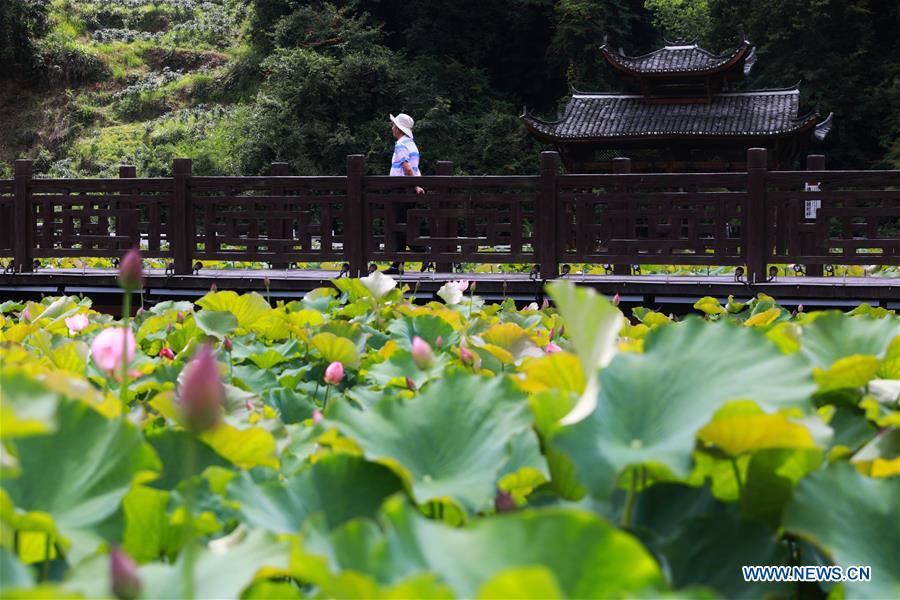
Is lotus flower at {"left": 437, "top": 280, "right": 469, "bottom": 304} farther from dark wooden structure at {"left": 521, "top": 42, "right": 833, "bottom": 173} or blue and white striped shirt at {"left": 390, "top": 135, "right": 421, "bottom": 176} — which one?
dark wooden structure at {"left": 521, "top": 42, "right": 833, "bottom": 173}

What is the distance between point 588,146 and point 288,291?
13065mm

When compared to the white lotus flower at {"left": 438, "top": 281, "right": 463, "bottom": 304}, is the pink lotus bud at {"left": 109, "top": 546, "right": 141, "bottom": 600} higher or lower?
higher

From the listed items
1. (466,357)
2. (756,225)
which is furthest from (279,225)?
(466,357)

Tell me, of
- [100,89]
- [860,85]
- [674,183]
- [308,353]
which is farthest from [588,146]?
[308,353]

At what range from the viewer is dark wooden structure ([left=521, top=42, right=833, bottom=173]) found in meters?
17.9

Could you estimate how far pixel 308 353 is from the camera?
5.26ft

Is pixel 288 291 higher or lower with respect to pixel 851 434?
lower

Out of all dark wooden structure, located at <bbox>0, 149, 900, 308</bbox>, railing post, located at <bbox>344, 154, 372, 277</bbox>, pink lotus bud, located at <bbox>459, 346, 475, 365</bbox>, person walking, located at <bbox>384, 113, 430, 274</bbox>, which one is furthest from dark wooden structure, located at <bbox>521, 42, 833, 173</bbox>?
pink lotus bud, located at <bbox>459, 346, 475, 365</bbox>

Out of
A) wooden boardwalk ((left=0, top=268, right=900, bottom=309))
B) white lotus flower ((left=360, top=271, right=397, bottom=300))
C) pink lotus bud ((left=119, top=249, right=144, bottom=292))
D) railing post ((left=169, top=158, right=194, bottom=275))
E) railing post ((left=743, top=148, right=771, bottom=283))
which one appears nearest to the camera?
pink lotus bud ((left=119, top=249, right=144, bottom=292))

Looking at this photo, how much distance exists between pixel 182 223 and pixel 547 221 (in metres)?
2.35

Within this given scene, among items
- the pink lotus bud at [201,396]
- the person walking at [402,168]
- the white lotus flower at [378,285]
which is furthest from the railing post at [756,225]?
the pink lotus bud at [201,396]

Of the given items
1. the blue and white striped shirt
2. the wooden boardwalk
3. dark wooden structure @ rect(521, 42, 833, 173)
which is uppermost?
dark wooden structure @ rect(521, 42, 833, 173)

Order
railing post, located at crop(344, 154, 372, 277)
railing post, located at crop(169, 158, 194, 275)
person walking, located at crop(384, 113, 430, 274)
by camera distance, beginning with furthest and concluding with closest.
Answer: person walking, located at crop(384, 113, 430, 274), railing post, located at crop(169, 158, 194, 275), railing post, located at crop(344, 154, 372, 277)

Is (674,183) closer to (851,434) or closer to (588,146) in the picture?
(851,434)
